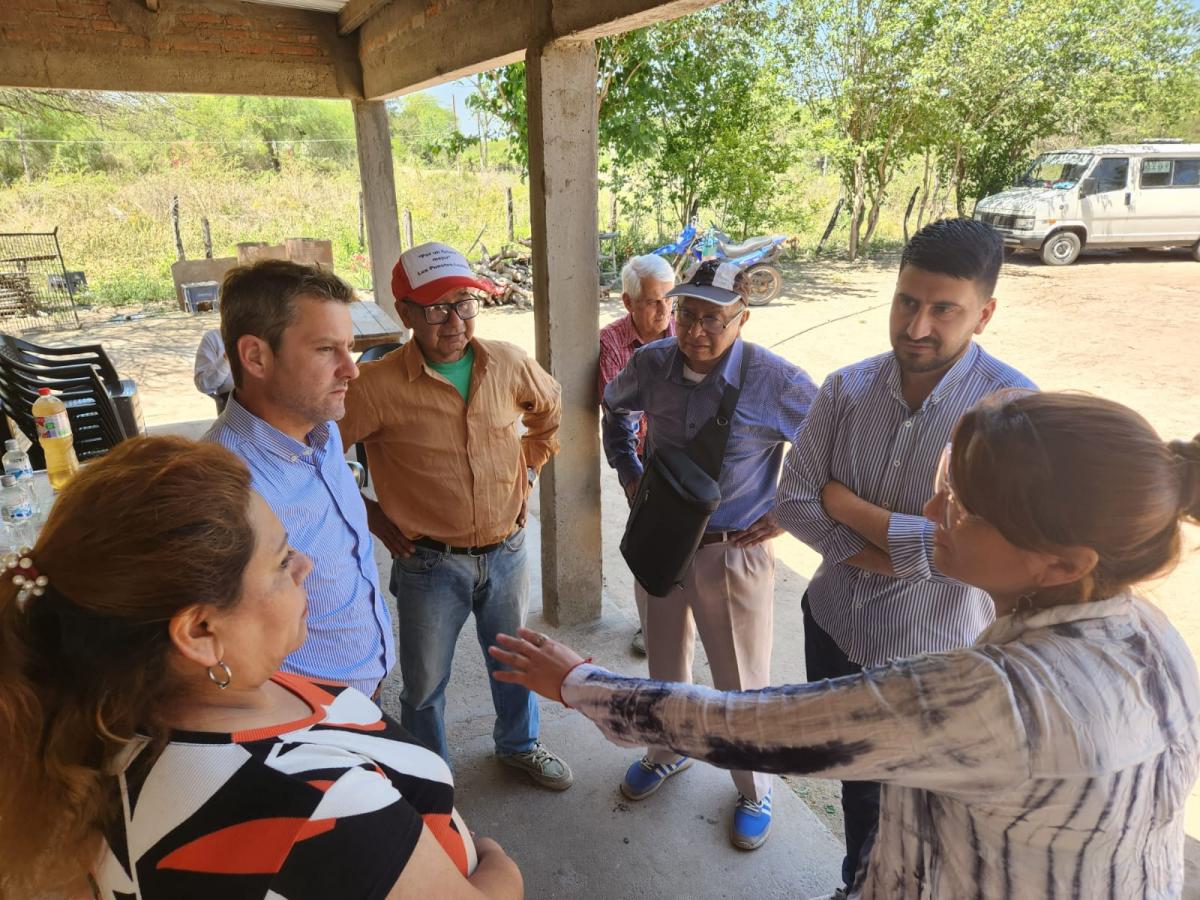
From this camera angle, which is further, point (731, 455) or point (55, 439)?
point (55, 439)

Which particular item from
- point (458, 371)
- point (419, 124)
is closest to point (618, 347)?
point (458, 371)

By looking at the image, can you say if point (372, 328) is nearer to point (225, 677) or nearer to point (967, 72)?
point (225, 677)

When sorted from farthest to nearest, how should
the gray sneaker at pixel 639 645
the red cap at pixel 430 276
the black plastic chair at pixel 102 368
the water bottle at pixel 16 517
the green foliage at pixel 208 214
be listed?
the green foliage at pixel 208 214 < the black plastic chair at pixel 102 368 < the gray sneaker at pixel 639 645 < the water bottle at pixel 16 517 < the red cap at pixel 430 276

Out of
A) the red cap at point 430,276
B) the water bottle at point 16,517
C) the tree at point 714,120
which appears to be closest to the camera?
the red cap at point 430,276

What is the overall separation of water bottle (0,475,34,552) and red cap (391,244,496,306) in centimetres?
145

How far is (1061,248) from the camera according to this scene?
13195 mm

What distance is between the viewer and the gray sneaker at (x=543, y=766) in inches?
103

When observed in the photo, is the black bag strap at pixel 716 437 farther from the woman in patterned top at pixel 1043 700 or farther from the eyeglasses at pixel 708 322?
the woman in patterned top at pixel 1043 700

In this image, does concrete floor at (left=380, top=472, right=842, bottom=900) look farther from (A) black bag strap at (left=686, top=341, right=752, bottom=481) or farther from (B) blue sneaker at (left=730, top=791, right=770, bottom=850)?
(A) black bag strap at (left=686, top=341, right=752, bottom=481)

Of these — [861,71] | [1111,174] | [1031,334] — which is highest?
[861,71]

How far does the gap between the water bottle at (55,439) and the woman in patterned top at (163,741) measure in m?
2.21

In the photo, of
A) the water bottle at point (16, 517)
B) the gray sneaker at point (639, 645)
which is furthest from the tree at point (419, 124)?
the water bottle at point (16, 517)

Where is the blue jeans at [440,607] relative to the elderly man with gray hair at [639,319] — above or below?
below

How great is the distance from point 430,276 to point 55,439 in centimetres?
172
